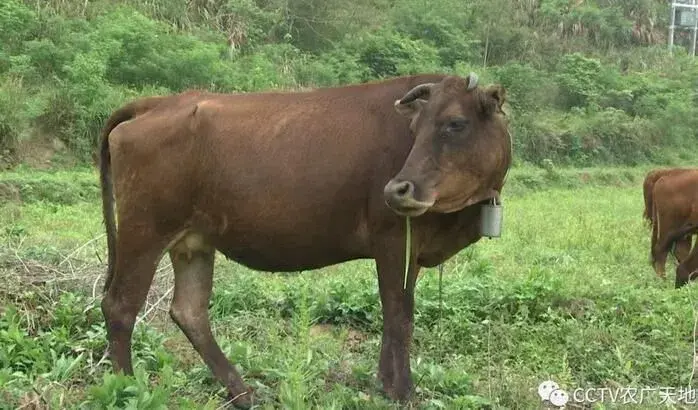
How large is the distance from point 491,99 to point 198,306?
2.08 meters

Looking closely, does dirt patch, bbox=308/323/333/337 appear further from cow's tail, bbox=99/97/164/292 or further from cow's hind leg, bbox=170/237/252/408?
cow's tail, bbox=99/97/164/292

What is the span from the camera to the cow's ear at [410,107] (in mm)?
4582

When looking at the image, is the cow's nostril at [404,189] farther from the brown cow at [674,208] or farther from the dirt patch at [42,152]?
the dirt patch at [42,152]

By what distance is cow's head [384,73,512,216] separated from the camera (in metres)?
4.40

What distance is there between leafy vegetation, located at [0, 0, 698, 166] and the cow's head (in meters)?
11.8

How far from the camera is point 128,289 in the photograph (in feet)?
15.5

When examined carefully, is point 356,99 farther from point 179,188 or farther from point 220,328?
point 220,328

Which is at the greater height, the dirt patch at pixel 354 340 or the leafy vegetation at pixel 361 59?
the dirt patch at pixel 354 340

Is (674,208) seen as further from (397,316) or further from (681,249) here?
(397,316)

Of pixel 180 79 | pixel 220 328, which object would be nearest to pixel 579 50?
pixel 180 79

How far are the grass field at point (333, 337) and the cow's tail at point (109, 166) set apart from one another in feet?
1.84

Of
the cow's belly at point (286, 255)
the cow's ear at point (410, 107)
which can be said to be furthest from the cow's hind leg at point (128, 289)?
the cow's ear at point (410, 107)

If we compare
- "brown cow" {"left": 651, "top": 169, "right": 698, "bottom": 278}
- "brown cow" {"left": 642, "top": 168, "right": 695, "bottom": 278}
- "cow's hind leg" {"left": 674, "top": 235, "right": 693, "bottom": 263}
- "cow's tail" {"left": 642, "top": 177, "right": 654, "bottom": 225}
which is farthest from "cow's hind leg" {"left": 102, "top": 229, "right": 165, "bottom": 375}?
"cow's tail" {"left": 642, "top": 177, "right": 654, "bottom": 225}

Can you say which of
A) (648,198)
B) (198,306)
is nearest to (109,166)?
(198,306)
